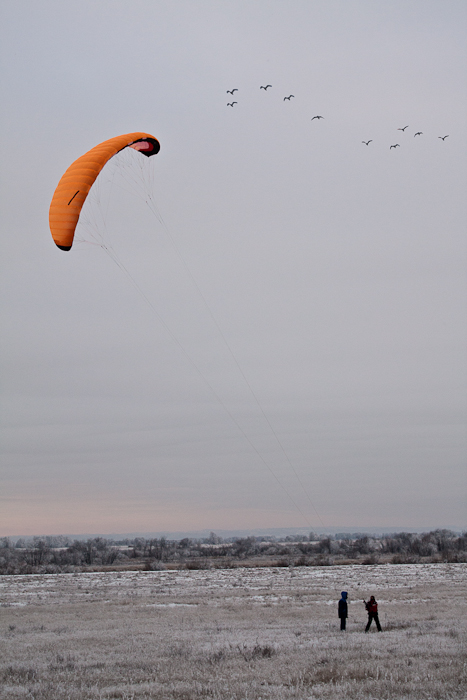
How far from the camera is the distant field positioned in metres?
12.4

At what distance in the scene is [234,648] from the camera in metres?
17.5

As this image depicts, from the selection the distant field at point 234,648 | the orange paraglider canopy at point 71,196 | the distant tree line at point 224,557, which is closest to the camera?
the distant field at point 234,648

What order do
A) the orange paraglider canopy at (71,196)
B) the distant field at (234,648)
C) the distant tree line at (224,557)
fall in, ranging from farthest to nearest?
the distant tree line at (224,557), the orange paraglider canopy at (71,196), the distant field at (234,648)

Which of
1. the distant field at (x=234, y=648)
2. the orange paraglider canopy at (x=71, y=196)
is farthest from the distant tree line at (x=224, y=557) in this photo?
the orange paraglider canopy at (x=71, y=196)

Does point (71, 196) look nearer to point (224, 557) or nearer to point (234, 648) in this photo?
point (234, 648)

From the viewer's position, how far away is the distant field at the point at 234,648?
40.5 ft

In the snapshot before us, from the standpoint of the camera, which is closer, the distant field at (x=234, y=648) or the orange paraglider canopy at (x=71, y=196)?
the distant field at (x=234, y=648)

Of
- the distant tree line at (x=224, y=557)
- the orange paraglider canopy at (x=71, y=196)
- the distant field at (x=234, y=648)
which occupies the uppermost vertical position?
the orange paraglider canopy at (x=71, y=196)

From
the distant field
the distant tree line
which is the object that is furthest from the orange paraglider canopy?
the distant tree line

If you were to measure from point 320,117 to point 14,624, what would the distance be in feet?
82.4

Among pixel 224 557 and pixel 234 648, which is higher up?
pixel 234 648

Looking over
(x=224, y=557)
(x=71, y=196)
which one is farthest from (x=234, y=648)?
(x=224, y=557)

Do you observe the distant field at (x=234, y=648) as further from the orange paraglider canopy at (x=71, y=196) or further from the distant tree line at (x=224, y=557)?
the distant tree line at (x=224, y=557)

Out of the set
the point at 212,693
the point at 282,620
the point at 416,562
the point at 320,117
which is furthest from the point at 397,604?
the point at 416,562
